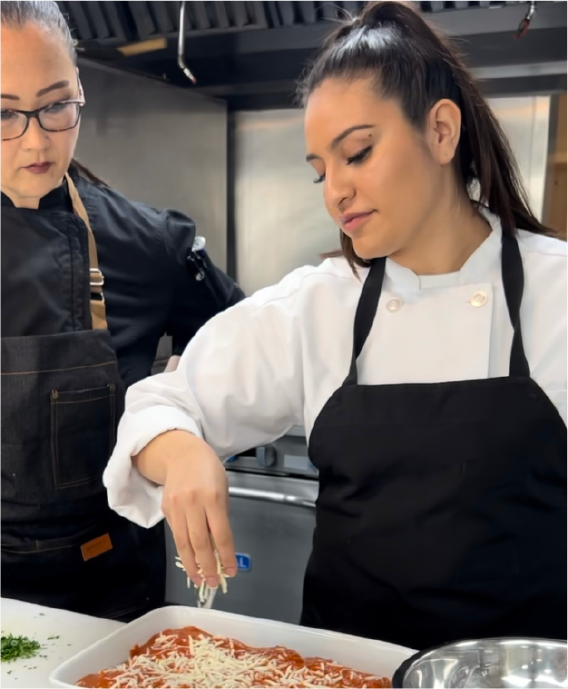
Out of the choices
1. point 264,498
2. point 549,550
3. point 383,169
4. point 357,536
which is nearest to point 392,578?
point 357,536

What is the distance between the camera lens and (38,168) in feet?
4.49

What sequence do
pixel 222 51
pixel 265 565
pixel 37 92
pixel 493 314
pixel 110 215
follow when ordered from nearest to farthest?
pixel 493 314 < pixel 37 92 < pixel 110 215 < pixel 222 51 < pixel 265 565

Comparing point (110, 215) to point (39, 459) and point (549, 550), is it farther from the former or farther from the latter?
point (549, 550)

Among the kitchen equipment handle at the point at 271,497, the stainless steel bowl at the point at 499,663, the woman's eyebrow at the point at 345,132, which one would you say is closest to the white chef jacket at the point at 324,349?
the woman's eyebrow at the point at 345,132

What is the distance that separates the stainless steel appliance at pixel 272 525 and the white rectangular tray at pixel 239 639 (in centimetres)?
114

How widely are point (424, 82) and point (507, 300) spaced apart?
0.35 m

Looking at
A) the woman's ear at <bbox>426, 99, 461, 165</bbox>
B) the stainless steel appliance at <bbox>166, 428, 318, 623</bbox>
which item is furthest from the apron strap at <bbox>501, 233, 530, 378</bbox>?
the stainless steel appliance at <bbox>166, 428, 318, 623</bbox>

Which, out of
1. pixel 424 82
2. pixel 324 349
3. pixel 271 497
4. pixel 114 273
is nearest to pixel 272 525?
pixel 271 497

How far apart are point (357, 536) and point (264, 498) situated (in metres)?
1.17

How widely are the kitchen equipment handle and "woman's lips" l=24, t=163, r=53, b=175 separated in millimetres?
1252

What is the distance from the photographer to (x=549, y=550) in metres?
1.11

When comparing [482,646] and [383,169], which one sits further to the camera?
[383,169]

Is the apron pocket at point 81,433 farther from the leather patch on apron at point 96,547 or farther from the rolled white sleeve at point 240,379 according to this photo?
the rolled white sleeve at point 240,379

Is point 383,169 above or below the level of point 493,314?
above
